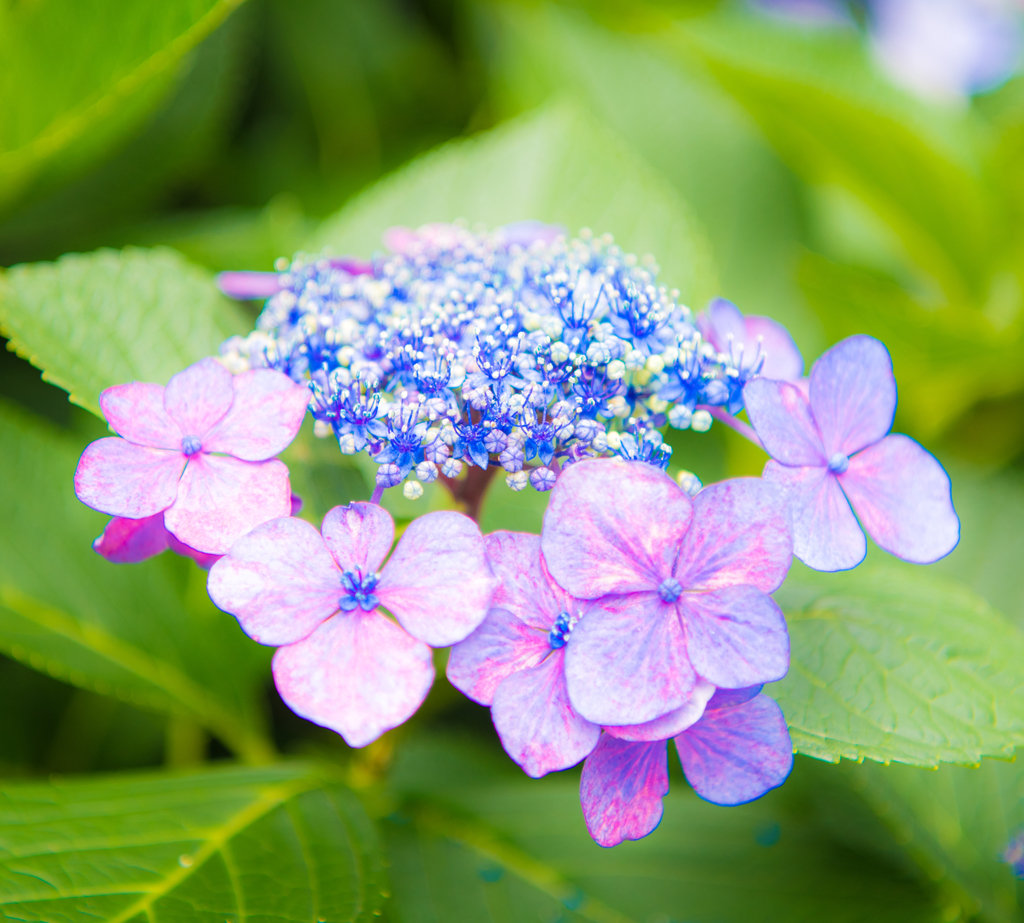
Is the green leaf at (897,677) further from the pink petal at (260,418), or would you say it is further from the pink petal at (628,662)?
the pink petal at (260,418)

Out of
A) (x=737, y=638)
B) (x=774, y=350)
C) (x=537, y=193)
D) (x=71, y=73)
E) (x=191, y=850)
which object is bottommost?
(x=191, y=850)

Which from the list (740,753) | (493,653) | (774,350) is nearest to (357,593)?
(493,653)

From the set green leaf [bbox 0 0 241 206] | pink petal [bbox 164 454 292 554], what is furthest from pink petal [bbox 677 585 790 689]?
green leaf [bbox 0 0 241 206]

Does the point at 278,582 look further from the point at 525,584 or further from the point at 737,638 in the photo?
the point at 737,638

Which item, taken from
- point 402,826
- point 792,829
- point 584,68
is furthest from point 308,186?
point 792,829

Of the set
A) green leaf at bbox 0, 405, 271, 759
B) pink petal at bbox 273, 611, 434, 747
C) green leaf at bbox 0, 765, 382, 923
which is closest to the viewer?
pink petal at bbox 273, 611, 434, 747

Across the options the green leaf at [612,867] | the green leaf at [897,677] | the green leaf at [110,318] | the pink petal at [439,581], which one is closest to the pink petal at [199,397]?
the green leaf at [110,318]

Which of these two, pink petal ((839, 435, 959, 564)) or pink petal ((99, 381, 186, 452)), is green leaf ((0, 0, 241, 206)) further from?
pink petal ((839, 435, 959, 564))

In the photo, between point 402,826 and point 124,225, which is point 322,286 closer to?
point 402,826
